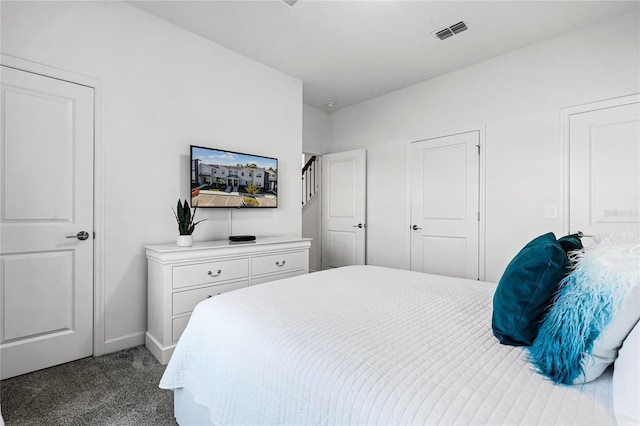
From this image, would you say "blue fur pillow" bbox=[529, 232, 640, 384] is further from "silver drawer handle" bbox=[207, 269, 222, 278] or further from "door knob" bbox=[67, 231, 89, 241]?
"door knob" bbox=[67, 231, 89, 241]

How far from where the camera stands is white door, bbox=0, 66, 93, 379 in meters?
2.05

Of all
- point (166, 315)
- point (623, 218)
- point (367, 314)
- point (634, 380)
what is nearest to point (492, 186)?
point (623, 218)

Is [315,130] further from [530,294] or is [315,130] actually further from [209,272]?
[530,294]

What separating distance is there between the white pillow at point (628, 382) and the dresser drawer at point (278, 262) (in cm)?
246

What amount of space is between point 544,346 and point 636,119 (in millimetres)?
2866

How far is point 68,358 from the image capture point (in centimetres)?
226

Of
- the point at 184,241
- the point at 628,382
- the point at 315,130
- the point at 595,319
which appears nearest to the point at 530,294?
the point at 595,319

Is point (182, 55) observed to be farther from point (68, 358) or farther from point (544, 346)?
point (544, 346)


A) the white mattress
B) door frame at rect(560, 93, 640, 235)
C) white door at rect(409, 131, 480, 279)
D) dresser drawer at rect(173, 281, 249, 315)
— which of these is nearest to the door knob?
dresser drawer at rect(173, 281, 249, 315)

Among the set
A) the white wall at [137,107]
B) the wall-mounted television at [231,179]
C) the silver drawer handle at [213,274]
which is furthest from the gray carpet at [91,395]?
the wall-mounted television at [231,179]

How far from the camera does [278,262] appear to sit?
305 cm

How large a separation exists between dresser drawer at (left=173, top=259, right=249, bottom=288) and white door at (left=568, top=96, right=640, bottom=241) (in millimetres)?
3019

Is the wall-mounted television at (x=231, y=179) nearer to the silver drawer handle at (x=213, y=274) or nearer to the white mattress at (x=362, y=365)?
the silver drawer handle at (x=213, y=274)

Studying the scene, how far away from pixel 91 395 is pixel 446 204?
3.60m
